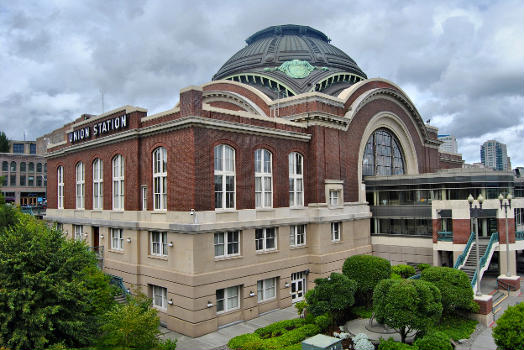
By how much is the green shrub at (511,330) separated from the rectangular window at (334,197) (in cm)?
1604

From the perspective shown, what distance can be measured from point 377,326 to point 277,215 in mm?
9275

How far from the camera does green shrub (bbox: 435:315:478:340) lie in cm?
2048

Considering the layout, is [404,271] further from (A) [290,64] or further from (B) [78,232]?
(B) [78,232]

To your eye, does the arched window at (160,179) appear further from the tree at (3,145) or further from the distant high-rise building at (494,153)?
the distant high-rise building at (494,153)

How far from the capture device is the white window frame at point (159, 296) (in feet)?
81.2

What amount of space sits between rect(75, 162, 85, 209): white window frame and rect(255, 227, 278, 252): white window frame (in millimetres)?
15715

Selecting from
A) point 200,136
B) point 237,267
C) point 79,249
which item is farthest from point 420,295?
point 79,249

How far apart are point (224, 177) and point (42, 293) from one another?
11.3 metres

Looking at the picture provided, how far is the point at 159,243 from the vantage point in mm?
25406

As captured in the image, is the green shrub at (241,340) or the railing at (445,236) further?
the railing at (445,236)

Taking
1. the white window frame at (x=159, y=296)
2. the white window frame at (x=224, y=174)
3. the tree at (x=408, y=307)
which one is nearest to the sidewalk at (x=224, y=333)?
the white window frame at (x=159, y=296)

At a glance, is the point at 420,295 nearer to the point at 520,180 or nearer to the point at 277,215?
the point at 277,215

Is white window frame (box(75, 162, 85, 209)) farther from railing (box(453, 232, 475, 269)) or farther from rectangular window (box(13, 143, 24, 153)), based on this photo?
rectangular window (box(13, 143, 24, 153))

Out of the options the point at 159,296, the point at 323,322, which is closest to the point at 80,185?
the point at 159,296
